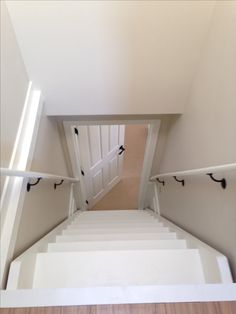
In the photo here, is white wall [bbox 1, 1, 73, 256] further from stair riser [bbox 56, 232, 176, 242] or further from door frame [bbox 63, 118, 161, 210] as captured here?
door frame [bbox 63, 118, 161, 210]

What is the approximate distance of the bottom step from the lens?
4.07 ft

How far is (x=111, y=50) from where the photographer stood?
5.51ft

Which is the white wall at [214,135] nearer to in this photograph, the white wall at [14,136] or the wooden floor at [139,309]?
the wooden floor at [139,309]

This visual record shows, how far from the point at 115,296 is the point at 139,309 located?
0.10m

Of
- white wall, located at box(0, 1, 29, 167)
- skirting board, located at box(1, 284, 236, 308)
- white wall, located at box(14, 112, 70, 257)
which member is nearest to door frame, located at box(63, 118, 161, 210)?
white wall, located at box(14, 112, 70, 257)

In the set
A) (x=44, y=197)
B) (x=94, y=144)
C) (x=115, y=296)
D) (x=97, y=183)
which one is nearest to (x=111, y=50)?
(x=44, y=197)

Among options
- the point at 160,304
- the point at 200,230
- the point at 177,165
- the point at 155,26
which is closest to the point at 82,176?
the point at 177,165

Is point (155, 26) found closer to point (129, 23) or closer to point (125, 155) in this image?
point (129, 23)

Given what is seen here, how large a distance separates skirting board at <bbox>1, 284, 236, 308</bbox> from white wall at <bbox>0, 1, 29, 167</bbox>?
0.67 meters

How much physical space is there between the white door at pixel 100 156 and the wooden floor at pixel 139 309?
2283 millimetres

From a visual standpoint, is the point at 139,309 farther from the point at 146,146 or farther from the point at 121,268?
the point at 146,146

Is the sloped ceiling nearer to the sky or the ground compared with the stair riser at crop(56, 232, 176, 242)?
nearer to the sky

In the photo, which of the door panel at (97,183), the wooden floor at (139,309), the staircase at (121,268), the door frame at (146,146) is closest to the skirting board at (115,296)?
the wooden floor at (139,309)

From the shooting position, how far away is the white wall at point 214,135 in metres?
1.19
